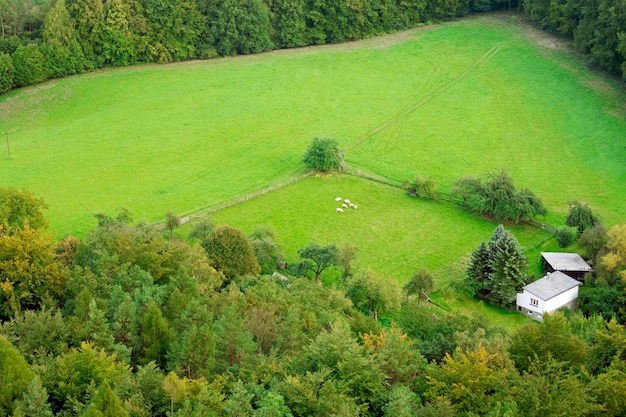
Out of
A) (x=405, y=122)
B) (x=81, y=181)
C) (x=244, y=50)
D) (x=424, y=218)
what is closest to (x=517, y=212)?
(x=424, y=218)

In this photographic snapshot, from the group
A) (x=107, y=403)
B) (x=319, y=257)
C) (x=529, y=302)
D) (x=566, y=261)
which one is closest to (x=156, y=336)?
(x=107, y=403)

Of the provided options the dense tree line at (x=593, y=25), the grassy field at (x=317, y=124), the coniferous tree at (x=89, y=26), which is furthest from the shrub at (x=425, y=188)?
the coniferous tree at (x=89, y=26)

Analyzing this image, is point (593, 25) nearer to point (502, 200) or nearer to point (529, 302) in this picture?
point (502, 200)

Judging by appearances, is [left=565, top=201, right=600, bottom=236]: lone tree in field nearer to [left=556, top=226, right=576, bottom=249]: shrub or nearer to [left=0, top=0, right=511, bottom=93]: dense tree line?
[left=556, top=226, right=576, bottom=249]: shrub

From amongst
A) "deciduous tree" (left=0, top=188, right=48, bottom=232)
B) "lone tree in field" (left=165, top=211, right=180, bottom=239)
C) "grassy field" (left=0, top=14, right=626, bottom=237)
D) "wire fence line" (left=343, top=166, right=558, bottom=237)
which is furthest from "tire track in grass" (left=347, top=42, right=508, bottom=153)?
"deciduous tree" (left=0, top=188, right=48, bottom=232)

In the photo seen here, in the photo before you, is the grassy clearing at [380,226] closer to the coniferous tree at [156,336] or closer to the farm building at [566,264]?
the farm building at [566,264]
